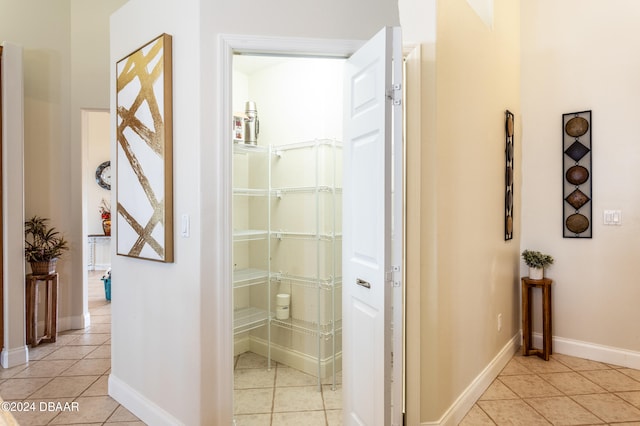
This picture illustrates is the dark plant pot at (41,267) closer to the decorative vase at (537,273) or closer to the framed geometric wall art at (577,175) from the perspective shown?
the decorative vase at (537,273)

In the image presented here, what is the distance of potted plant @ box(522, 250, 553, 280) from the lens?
3346 millimetres

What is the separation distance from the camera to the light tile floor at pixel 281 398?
2.38 m

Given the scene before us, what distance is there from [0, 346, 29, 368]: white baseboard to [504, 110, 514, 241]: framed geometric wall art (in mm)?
4071

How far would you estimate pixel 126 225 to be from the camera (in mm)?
2389

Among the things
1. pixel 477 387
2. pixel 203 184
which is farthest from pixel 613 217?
pixel 203 184

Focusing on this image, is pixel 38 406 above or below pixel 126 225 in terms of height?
below

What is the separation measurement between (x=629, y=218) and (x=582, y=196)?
360mm

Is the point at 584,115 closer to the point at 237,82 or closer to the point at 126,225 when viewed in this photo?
the point at 237,82

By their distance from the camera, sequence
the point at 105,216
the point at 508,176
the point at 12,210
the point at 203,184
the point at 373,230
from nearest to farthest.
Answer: the point at 373,230 → the point at 203,184 → the point at 12,210 → the point at 508,176 → the point at 105,216

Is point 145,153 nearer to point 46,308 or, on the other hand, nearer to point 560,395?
point 46,308

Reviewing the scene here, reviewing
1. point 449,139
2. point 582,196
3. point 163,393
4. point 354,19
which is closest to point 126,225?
point 163,393

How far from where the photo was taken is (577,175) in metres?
3.26

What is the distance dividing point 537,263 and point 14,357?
14.5ft

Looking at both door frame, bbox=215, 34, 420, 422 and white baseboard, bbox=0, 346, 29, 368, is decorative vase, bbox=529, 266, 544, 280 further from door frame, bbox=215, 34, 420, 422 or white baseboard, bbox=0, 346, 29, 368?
white baseboard, bbox=0, 346, 29, 368
